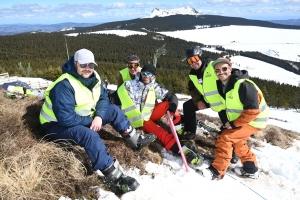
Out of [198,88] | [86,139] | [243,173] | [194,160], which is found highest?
[198,88]

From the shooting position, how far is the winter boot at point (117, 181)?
3.61m

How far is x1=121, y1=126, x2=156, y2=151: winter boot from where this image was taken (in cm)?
455

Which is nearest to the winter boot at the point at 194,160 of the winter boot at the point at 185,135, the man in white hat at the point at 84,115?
the winter boot at the point at 185,135

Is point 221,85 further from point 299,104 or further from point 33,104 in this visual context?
point 299,104

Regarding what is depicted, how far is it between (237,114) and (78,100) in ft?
9.68

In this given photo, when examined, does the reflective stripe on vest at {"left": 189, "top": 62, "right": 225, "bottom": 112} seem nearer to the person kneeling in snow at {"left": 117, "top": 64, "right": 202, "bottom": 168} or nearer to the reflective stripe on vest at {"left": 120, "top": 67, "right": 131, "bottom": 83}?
the person kneeling in snow at {"left": 117, "top": 64, "right": 202, "bottom": 168}

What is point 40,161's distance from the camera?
11.4 ft

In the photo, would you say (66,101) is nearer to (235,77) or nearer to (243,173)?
(235,77)

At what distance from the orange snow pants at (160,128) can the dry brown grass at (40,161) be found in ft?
1.14

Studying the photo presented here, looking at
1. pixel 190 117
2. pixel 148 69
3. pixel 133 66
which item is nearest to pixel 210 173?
pixel 190 117

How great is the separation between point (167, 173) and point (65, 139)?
6.31ft

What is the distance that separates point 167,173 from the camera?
446cm

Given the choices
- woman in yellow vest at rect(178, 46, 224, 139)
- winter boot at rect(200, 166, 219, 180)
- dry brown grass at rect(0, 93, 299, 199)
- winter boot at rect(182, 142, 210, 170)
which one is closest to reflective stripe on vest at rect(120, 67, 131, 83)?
woman in yellow vest at rect(178, 46, 224, 139)

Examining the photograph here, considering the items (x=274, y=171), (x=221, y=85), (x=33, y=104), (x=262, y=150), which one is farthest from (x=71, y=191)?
(x=262, y=150)
